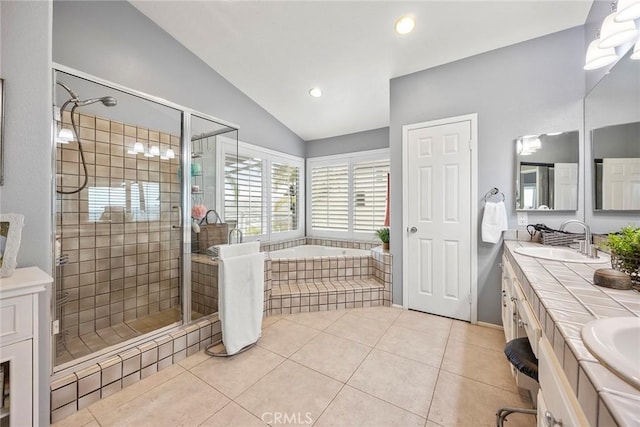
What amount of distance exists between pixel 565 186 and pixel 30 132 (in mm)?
3661

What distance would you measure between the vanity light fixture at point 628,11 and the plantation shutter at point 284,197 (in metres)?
3.53

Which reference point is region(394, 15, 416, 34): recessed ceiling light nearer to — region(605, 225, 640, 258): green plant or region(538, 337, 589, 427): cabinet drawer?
region(605, 225, 640, 258): green plant

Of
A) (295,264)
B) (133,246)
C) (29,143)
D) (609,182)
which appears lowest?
(295,264)

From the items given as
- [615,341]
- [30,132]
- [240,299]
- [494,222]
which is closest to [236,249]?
[240,299]

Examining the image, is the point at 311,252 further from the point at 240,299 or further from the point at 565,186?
the point at 565,186

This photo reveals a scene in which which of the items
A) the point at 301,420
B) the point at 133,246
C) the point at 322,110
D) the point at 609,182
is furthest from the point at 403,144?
the point at 133,246

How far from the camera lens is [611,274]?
1.02 m

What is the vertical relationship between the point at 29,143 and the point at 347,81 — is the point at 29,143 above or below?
below

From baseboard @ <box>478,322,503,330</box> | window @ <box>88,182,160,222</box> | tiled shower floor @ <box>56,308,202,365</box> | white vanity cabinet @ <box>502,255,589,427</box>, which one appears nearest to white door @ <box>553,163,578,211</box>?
baseboard @ <box>478,322,503,330</box>

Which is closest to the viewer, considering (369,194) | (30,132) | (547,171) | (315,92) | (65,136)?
(30,132)

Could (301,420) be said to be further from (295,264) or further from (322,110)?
(322,110)

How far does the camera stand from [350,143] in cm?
422

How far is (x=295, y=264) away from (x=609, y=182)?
9.12 feet

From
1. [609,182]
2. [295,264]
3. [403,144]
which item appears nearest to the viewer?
[609,182]
